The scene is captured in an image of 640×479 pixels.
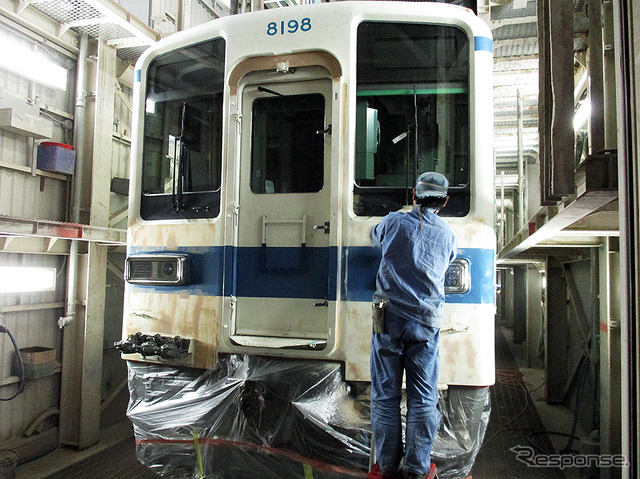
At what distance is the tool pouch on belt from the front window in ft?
1.94

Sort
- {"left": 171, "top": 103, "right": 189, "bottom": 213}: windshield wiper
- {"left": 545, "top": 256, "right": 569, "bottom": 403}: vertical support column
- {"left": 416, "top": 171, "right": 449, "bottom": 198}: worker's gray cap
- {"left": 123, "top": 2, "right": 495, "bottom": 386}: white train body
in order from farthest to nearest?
1. {"left": 545, "top": 256, "right": 569, "bottom": 403}: vertical support column
2. {"left": 171, "top": 103, "right": 189, "bottom": 213}: windshield wiper
3. {"left": 123, "top": 2, "right": 495, "bottom": 386}: white train body
4. {"left": 416, "top": 171, "right": 449, "bottom": 198}: worker's gray cap

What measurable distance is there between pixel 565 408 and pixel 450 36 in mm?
5453

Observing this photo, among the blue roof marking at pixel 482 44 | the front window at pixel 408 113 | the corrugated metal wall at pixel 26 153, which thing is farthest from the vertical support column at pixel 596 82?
the corrugated metal wall at pixel 26 153

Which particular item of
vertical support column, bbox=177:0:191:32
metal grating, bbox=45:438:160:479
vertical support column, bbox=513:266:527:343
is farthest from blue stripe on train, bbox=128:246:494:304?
vertical support column, bbox=513:266:527:343

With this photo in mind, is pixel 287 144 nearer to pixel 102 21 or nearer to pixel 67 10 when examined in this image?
pixel 102 21

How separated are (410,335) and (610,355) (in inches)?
111

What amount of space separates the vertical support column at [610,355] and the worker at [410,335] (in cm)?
262

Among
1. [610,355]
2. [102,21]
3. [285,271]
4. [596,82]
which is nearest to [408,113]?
[596,82]

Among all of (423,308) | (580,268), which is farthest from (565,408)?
(423,308)

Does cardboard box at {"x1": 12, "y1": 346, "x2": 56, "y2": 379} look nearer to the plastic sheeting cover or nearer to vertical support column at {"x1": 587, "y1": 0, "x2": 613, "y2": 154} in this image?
the plastic sheeting cover

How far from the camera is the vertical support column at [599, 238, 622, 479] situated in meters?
3.97

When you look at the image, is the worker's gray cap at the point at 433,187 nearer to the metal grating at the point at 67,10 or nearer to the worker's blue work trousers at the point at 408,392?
the worker's blue work trousers at the point at 408,392

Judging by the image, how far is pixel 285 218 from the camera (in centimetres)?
280

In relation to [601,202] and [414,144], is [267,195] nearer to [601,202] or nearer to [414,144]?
[414,144]
